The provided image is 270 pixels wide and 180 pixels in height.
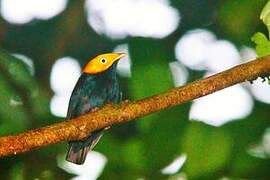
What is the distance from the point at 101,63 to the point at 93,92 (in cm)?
6

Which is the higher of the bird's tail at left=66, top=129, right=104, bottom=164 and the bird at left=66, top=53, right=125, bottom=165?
the bird at left=66, top=53, right=125, bottom=165

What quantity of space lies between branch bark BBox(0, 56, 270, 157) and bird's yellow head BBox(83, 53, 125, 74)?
0.17 m

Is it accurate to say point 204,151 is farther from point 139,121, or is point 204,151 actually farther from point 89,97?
point 89,97

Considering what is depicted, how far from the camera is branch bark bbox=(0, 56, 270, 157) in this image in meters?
0.73

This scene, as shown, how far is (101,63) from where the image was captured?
3.08 feet

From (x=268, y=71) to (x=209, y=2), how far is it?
13.5 inches

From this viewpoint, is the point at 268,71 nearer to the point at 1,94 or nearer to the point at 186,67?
the point at 186,67

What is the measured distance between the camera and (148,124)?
3.34ft

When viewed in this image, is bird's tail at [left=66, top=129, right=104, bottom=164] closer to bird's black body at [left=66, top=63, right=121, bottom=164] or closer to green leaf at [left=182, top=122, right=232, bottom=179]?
bird's black body at [left=66, top=63, right=121, bottom=164]

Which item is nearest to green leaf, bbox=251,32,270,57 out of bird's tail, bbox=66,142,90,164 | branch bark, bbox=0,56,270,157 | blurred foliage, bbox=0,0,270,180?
branch bark, bbox=0,56,270,157

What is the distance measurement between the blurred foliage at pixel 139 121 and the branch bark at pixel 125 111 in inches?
8.9

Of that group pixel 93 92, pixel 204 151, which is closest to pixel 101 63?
pixel 93 92

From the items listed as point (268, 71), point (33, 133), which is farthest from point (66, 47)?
point (268, 71)

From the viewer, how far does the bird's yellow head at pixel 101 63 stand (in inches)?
36.4
